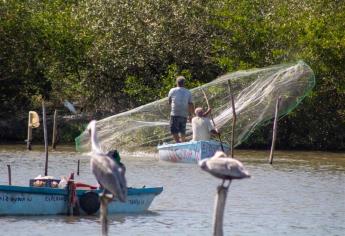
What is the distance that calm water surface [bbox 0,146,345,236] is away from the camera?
17281mm

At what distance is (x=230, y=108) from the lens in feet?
93.3

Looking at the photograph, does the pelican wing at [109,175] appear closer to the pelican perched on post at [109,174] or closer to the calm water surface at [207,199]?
the pelican perched on post at [109,174]

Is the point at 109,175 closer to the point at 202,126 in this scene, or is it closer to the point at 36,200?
the point at 36,200

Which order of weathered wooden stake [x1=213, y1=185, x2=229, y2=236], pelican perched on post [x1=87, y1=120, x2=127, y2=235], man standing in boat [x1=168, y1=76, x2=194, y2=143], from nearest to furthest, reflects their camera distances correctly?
1. pelican perched on post [x1=87, y1=120, x2=127, y2=235]
2. weathered wooden stake [x1=213, y1=185, x2=229, y2=236]
3. man standing in boat [x1=168, y1=76, x2=194, y2=143]

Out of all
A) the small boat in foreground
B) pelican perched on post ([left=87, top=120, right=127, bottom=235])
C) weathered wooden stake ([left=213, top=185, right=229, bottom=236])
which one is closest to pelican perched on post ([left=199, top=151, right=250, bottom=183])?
weathered wooden stake ([left=213, top=185, right=229, bottom=236])

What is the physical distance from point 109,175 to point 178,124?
1606 centimetres

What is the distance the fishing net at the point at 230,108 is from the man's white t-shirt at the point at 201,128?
1331mm

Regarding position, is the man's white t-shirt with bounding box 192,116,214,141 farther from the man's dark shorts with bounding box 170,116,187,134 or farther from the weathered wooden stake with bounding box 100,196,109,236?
the weathered wooden stake with bounding box 100,196,109,236

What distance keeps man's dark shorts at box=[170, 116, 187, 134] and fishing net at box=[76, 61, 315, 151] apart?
0.78 m

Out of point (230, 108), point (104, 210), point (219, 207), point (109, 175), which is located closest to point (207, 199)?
point (230, 108)

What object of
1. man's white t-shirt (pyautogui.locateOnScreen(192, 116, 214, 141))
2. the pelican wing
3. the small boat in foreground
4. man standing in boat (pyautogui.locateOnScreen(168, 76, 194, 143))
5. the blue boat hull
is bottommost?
the blue boat hull

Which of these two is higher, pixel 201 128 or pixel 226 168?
pixel 201 128

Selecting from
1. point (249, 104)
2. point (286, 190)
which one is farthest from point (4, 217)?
point (249, 104)

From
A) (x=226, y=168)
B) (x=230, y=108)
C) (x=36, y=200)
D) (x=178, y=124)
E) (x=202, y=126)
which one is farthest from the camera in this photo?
(x=230, y=108)
